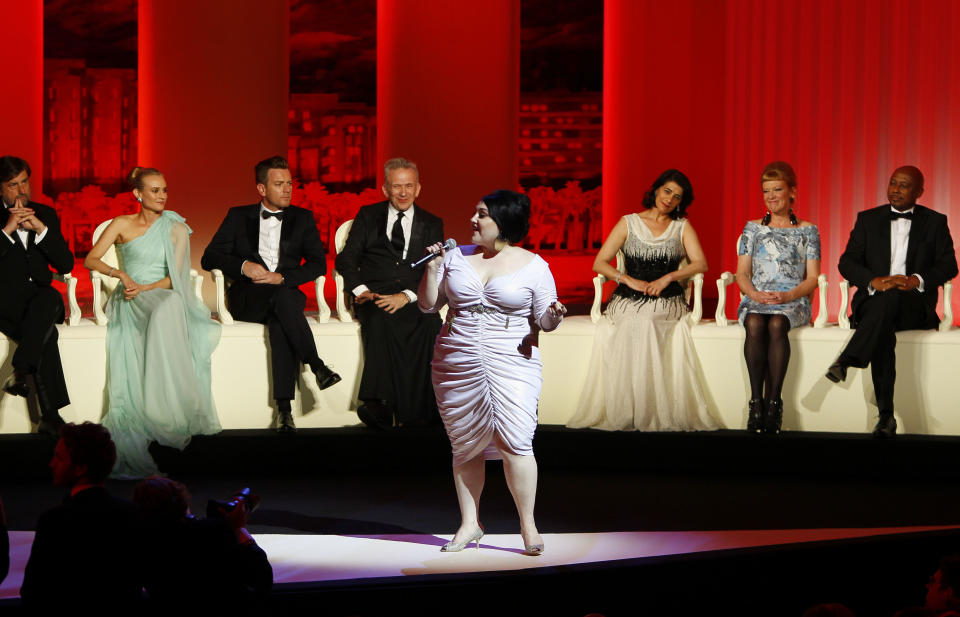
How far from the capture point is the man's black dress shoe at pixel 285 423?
5.90 metres

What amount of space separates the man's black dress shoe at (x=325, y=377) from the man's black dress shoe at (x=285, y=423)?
24 cm

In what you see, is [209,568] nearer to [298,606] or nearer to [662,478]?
[298,606]

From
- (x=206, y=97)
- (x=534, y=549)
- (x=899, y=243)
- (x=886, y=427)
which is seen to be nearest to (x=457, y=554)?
(x=534, y=549)

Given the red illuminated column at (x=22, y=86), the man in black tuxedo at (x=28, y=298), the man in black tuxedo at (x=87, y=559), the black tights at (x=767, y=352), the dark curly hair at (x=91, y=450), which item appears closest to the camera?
the man in black tuxedo at (x=87, y=559)

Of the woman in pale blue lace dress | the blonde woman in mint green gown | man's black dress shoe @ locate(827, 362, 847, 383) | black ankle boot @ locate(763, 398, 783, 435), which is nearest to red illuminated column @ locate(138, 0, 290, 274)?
the blonde woman in mint green gown

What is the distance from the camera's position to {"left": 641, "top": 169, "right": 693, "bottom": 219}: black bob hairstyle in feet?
20.3

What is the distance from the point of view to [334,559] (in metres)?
4.38

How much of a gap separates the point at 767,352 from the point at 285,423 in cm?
237

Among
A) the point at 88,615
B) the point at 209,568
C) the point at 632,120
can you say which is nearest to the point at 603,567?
the point at 209,568

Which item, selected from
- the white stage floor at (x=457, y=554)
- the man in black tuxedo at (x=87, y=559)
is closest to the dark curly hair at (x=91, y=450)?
the man in black tuxedo at (x=87, y=559)

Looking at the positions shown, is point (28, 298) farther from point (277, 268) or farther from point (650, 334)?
point (650, 334)

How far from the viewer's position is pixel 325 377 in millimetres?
5852

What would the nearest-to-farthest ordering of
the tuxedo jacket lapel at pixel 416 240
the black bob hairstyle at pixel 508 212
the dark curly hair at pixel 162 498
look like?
the dark curly hair at pixel 162 498, the black bob hairstyle at pixel 508 212, the tuxedo jacket lapel at pixel 416 240

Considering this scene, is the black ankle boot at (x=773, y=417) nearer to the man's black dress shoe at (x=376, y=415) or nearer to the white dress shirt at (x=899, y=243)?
the white dress shirt at (x=899, y=243)
